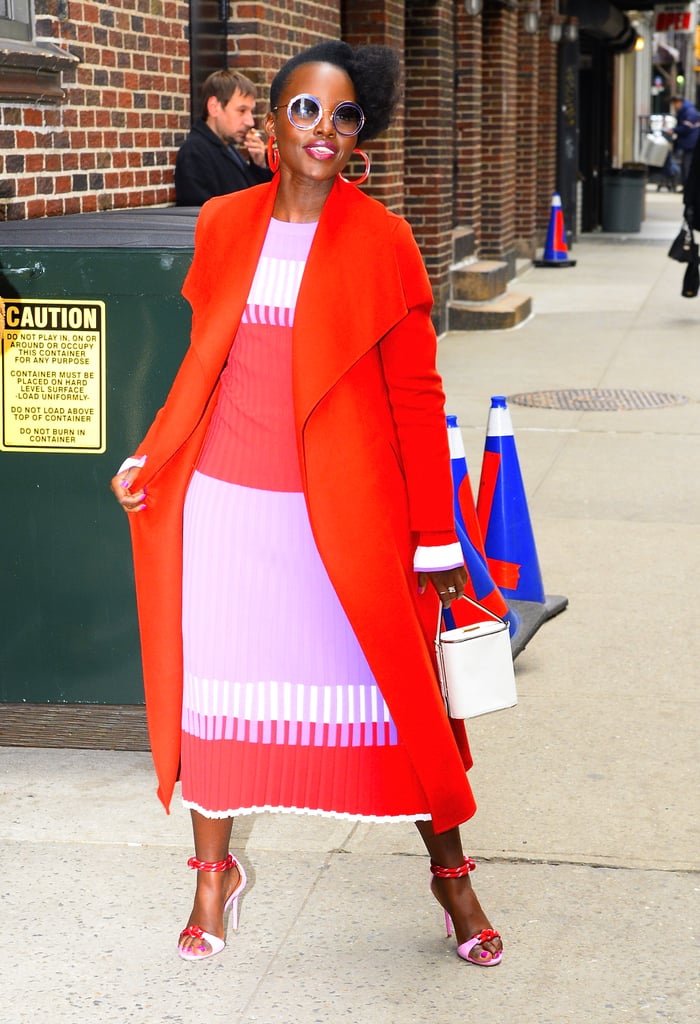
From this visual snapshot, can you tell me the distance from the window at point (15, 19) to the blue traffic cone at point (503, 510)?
2237 millimetres

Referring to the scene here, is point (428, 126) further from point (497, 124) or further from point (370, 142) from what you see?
point (497, 124)

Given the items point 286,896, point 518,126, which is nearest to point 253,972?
point 286,896

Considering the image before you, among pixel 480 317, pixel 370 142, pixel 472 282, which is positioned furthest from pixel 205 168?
pixel 472 282

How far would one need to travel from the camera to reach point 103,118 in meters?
6.72

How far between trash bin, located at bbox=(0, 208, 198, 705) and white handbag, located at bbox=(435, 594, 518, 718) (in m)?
1.37

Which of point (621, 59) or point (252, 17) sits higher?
point (621, 59)

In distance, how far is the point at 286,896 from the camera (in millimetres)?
Answer: 3744

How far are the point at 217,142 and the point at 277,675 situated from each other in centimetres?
445

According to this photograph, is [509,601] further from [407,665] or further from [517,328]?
[517,328]

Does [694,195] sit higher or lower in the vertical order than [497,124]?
lower

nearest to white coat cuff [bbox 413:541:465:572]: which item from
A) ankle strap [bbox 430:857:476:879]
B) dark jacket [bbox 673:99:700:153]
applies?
ankle strap [bbox 430:857:476:879]

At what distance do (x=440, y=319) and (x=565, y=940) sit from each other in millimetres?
10490

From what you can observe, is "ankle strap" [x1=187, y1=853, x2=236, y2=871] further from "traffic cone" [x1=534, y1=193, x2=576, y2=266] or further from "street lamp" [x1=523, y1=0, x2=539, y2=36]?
"traffic cone" [x1=534, y1=193, x2=576, y2=266]

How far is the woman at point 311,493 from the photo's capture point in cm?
314
